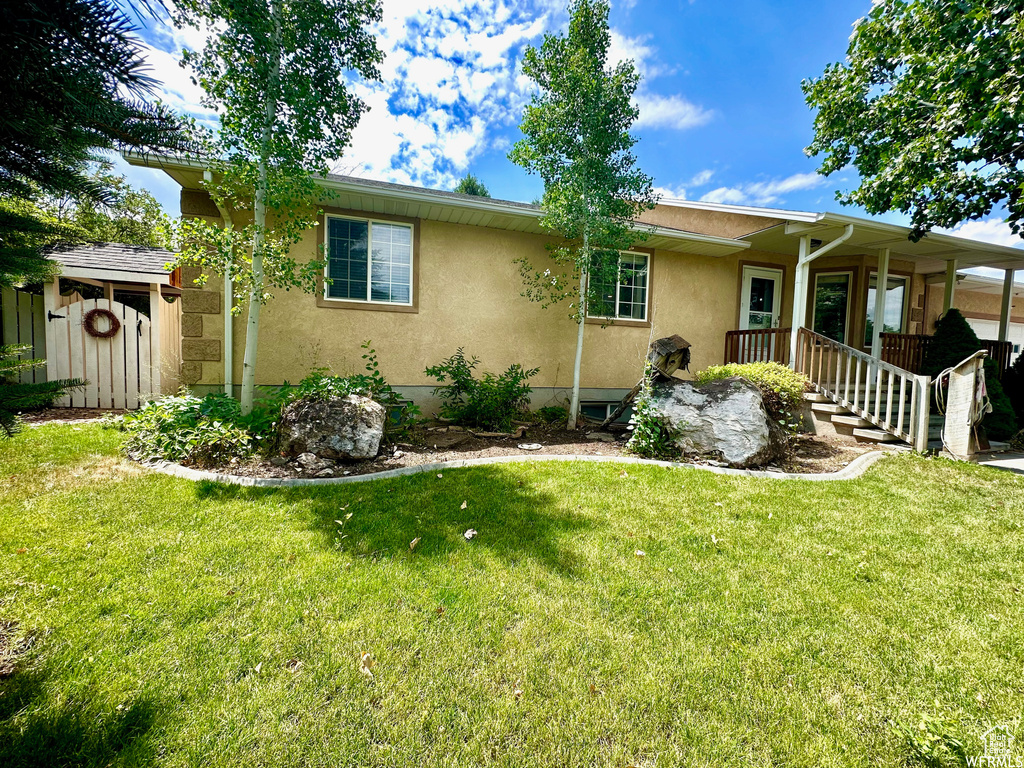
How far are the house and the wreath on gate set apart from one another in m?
2.40

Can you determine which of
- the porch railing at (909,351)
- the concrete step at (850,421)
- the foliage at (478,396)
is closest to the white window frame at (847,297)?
the porch railing at (909,351)

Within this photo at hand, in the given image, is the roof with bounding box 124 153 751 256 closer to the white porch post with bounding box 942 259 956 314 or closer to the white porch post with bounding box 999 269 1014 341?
the white porch post with bounding box 942 259 956 314

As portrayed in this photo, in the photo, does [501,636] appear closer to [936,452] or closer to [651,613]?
[651,613]

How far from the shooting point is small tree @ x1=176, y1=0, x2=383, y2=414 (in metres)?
4.62

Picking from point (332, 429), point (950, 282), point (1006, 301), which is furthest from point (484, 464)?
point (1006, 301)

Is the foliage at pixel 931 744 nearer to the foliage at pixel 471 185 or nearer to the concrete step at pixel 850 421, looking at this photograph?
the concrete step at pixel 850 421

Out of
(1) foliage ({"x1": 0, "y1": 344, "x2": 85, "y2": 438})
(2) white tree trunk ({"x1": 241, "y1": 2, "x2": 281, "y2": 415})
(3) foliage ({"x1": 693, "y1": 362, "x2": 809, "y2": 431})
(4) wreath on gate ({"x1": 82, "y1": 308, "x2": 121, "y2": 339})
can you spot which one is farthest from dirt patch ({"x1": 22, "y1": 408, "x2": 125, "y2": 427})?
(3) foliage ({"x1": 693, "y1": 362, "x2": 809, "y2": 431})

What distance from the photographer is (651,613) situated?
7.43 ft

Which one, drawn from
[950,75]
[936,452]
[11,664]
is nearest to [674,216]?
[950,75]

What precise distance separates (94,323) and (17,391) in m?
8.23

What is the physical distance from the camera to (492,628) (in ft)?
6.91

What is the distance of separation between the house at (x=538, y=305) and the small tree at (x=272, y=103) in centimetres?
69

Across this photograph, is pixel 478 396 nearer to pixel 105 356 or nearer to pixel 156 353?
pixel 156 353

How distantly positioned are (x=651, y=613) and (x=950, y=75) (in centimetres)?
1026
